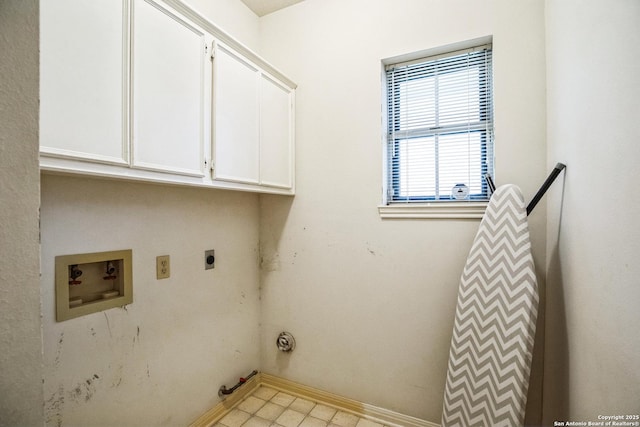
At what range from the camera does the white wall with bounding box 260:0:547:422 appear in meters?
→ 1.58

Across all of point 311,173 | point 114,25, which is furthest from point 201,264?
point 114,25

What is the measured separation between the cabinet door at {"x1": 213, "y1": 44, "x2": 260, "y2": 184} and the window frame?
Answer: 828mm

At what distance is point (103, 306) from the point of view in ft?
4.37

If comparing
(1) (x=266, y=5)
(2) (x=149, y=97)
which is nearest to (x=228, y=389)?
(2) (x=149, y=97)

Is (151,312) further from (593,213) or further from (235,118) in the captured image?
(593,213)

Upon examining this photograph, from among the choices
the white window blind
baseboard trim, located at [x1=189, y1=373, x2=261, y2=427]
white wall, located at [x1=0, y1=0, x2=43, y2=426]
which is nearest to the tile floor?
baseboard trim, located at [x1=189, y1=373, x2=261, y2=427]

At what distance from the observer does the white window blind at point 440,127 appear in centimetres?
175

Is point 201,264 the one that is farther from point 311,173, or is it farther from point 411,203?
point 411,203

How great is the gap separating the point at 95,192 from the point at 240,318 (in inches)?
48.8

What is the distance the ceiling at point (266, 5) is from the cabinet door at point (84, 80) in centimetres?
131

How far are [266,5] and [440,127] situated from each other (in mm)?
1578

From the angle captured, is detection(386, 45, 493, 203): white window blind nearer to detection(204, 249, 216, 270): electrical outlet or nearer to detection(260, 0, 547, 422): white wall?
detection(260, 0, 547, 422): white wall

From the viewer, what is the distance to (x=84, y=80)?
101 cm

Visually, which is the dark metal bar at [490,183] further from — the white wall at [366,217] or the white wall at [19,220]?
the white wall at [19,220]
